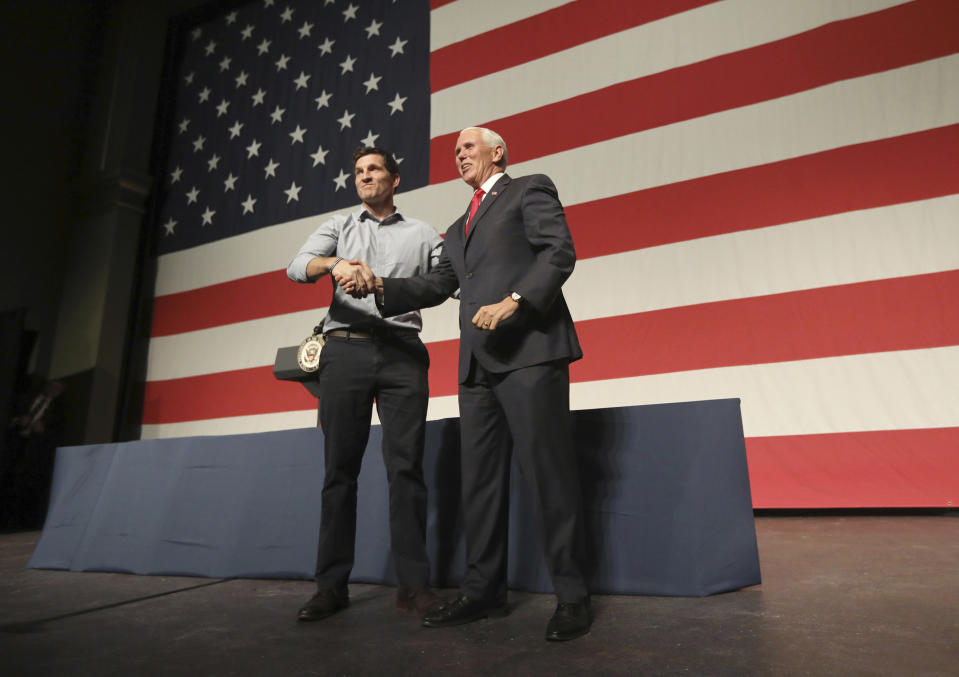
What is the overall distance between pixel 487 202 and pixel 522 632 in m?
0.91

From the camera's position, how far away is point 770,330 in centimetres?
282

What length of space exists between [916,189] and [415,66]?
9.60 ft

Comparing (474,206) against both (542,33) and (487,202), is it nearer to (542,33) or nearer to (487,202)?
(487,202)

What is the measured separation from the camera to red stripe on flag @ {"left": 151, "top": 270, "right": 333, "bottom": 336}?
401cm

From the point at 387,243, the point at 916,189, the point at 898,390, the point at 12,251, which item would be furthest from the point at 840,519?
the point at 12,251

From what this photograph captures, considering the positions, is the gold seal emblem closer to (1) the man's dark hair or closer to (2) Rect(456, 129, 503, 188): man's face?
(1) the man's dark hair

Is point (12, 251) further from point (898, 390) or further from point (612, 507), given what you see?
point (898, 390)

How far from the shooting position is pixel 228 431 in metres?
4.06

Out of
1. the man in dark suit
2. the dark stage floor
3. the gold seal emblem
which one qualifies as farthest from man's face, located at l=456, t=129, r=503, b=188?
the dark stage floor

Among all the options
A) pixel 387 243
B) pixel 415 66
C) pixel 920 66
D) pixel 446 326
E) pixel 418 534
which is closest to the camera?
pixel 418 534

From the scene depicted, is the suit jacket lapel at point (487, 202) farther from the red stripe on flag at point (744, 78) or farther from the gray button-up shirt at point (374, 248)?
the red stripe on flag at point (744, 78)

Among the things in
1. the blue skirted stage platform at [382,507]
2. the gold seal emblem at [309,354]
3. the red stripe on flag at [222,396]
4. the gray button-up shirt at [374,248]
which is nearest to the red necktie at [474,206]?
the gray button-up shirt at [374,248]

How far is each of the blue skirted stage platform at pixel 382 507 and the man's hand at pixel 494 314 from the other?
0.46m

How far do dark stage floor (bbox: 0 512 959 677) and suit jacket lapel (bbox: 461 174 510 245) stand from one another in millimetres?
854
